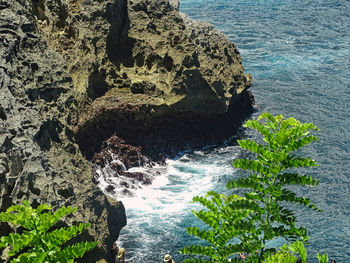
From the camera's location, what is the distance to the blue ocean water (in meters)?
14.4

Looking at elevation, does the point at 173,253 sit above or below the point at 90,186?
below

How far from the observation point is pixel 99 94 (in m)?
17.9

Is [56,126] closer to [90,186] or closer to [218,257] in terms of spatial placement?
[90,186]

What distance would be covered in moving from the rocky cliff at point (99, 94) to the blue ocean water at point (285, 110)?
1.61m

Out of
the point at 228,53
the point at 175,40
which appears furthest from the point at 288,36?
the point at 175,40

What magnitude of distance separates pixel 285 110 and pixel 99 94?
9831 millimetres

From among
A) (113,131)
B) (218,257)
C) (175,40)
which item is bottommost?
(113,131)

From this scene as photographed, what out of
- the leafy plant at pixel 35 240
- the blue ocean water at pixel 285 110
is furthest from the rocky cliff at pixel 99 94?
the leafy plant at pixel 35 240

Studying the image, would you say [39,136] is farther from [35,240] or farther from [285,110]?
[285,110]

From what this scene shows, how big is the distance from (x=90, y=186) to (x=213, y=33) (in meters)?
13.2

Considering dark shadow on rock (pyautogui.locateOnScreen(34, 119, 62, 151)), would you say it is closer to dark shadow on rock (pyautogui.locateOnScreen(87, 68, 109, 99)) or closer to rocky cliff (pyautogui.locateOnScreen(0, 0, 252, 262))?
rocky cliff (pyautogui.locateOnScreen(0, 0, 252, 262))

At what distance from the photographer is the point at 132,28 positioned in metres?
19.6

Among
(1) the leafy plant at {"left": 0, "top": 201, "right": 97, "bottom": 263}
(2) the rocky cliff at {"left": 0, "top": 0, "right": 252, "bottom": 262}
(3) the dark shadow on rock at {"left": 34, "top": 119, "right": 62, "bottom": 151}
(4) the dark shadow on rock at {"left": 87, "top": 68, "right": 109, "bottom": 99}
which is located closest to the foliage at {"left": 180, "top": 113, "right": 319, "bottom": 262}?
(1) the leafy plant at {"left": 0, "top": 201, "right": 97, "bottom": 263}

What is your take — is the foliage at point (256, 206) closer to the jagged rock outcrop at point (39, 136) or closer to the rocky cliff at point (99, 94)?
the jagged rock outcrop at point (39, 136)
